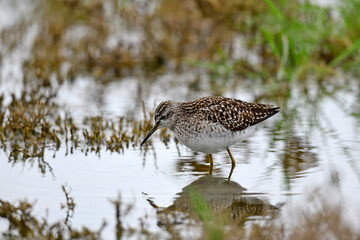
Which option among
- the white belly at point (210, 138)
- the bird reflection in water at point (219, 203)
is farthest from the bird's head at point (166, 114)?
the bird reflection in water at point (219, 203)

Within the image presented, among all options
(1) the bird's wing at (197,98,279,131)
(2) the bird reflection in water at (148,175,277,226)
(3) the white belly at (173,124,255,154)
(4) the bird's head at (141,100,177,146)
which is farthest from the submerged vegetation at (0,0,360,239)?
(4) the bird's head at (141,100,177,146)

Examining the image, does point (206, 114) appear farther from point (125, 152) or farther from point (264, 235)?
point (264, 235)

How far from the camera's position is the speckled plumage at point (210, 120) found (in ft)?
23.9

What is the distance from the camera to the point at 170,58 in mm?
12695

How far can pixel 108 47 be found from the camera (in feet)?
41.6

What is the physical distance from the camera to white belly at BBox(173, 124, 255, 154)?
725cm

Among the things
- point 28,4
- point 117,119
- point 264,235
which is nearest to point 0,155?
point 117,119

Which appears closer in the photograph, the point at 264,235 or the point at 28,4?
the point at 264,235

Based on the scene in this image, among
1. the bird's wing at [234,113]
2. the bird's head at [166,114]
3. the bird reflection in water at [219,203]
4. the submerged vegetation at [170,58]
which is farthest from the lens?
the submerged vegetation at [170,58]

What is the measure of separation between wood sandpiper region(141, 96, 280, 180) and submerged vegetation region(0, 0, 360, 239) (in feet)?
1.33

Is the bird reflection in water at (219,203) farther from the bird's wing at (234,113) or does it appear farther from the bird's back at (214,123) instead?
the bird's wing at (234,113)

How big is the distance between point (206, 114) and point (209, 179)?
2.66 ft

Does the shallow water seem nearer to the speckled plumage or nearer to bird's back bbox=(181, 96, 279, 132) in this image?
the speckled plumage

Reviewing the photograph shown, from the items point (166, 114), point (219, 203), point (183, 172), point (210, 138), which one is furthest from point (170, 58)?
point (219, 203)
